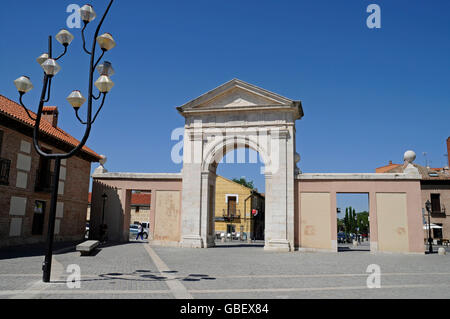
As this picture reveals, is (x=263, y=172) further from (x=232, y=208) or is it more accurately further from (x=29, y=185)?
(x=232, y=208)

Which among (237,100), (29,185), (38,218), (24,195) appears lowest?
(38,218)

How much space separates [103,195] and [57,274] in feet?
41.6

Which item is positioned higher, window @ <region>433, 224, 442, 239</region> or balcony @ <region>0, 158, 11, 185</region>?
balcony @ <region>0, 158, 11, 185</region>

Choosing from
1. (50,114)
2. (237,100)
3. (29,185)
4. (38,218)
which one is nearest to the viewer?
(29,185)

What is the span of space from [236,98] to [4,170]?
1143 centimetres

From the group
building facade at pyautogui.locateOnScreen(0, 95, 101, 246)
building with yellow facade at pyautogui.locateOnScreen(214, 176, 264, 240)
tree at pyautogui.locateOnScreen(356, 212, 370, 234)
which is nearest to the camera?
building facade at pyautogui.locateOnScreen(0, 95, 101, 246)

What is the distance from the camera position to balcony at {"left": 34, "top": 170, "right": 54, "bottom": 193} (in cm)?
1679

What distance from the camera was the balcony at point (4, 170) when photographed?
46.9ft

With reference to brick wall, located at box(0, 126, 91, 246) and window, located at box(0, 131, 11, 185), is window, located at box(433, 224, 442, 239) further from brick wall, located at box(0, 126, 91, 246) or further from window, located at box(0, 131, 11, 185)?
window, located at box(0, 131, 11, 185)

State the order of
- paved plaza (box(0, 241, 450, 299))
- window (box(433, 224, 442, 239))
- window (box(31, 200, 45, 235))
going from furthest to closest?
window (box(433, 224, 442, 239))
window (box(31, 200, 45, 235))
paved plaza (box(0, 241, 450, 299))

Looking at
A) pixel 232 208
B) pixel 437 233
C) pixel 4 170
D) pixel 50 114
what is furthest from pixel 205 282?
pixel 232 208


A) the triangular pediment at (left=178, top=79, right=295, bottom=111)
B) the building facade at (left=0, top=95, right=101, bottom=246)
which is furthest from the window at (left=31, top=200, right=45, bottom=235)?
the triangular pediment at (left=178, top=79, right=295, bottom=111)

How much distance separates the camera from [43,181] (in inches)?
679
